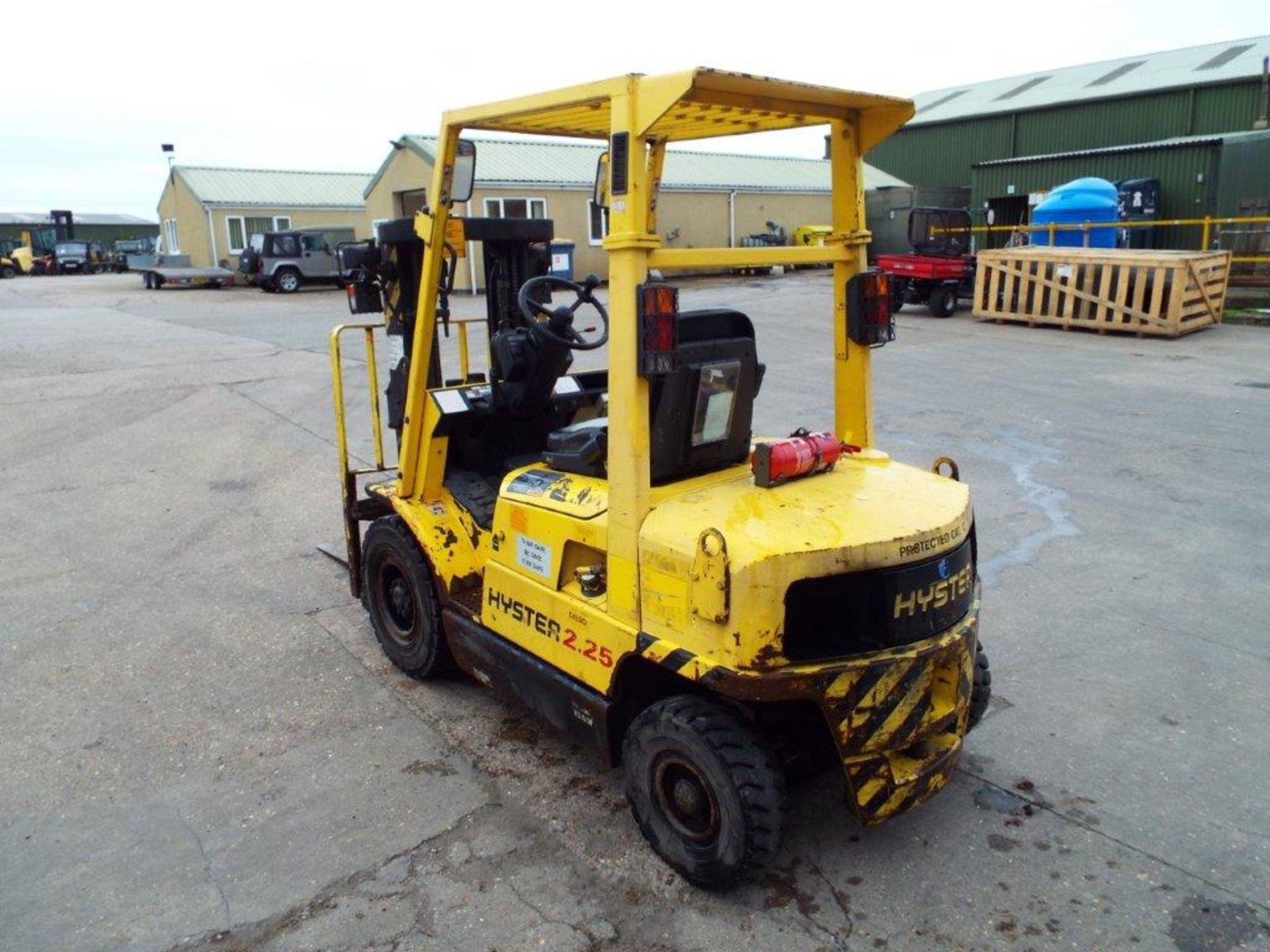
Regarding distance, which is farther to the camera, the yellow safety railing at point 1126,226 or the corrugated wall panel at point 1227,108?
the corrugated wall panel at point 1227,108

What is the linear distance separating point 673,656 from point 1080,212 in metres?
19.9

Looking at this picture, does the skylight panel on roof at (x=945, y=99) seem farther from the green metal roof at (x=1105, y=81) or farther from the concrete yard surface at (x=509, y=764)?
the concrete yard surface at (x=509, y=764)

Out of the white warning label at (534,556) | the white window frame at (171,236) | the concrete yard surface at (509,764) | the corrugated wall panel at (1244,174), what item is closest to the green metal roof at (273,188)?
the white window frame at (171,236)

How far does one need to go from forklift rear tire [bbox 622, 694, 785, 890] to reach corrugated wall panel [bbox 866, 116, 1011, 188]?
31.4 m

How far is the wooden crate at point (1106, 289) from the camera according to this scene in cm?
1578

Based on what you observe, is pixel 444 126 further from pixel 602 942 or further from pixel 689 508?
pixel 602 942

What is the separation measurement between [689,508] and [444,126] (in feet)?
6.69

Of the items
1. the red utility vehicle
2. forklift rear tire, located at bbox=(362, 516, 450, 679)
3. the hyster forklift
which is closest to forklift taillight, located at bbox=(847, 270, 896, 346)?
the hyster forklift

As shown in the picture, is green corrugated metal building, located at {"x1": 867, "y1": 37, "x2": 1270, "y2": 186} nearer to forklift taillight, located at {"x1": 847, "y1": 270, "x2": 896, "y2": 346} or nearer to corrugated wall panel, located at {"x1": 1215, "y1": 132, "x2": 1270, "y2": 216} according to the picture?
corrugated wall panel, located at {"x1": 1215, "y1": 132, "x2": 1270, "y2": 216}

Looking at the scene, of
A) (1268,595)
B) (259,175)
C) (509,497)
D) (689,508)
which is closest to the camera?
(689,508)

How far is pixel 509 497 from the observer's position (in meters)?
4.04

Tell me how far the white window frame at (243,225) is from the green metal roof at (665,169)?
6.30 m

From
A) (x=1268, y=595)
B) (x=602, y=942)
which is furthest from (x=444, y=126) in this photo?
A: (x=1268, y=595)

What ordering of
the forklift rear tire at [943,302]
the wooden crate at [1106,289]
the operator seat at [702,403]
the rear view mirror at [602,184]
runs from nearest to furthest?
1. the operator seat at [702,403]
2. the rear view mirror at [602,184]
3. the wooden crate at [1106,289]
4. the forklift rear tire at [943,302]
